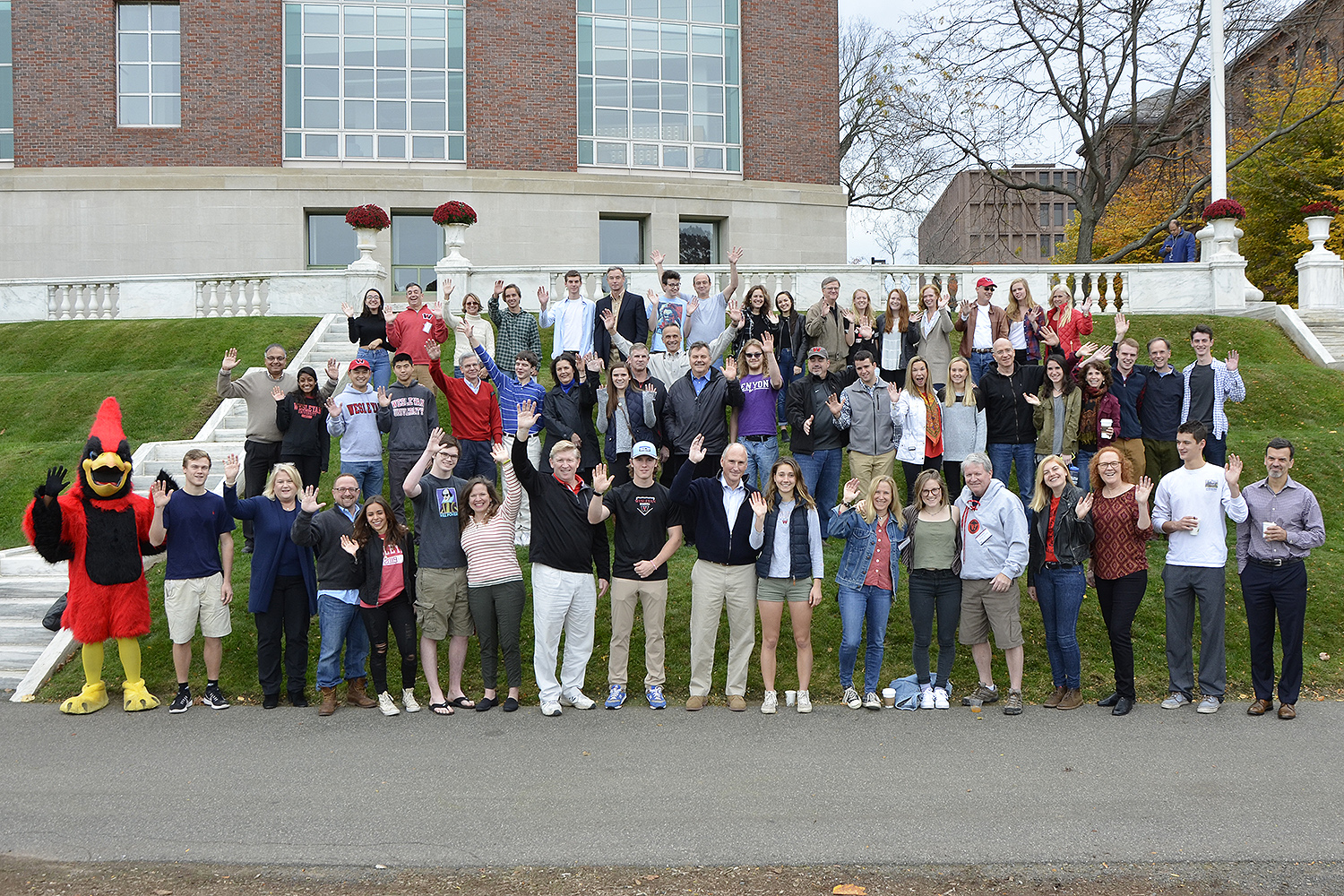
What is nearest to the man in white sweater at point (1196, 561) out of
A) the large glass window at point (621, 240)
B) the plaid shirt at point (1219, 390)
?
the plaid shirt at point (1219, 390)

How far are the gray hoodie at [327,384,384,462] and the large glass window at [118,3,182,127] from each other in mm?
20399

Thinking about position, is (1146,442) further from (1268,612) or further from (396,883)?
(396,883)

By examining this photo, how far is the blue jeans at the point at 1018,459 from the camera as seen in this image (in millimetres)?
10039

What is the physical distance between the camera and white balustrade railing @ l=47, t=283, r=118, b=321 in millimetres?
20219

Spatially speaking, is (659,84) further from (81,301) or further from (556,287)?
(81,301)

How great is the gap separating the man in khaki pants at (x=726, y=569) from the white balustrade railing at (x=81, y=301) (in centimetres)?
1716

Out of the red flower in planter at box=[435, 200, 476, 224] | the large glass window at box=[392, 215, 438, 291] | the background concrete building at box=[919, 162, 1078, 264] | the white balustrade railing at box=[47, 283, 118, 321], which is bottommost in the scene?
the white balustrade railing at box=[47, 283, 118, 321]

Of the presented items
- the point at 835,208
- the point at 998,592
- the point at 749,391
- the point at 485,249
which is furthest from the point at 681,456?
the point at 835,208

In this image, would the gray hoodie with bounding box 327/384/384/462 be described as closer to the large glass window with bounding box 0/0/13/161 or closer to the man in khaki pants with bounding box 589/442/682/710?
the man in khaki pants with bounding box 589/442/682/710

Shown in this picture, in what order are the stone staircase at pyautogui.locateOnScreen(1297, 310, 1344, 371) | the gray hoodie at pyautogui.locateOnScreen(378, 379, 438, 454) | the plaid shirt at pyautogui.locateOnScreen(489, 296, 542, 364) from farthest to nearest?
1. the stone staircase at pyautogui.locateOnScreen(1297, 310, 1344, 371)
2. the plaid shirt at pyautogui.locateOnScreen(489, 296, 542, 364)
3. the gray hoodie at pyautogui.locateOnScreen(378, 379, 438, 454)

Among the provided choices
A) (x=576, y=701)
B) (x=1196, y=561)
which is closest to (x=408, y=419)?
(x=576, y=701)

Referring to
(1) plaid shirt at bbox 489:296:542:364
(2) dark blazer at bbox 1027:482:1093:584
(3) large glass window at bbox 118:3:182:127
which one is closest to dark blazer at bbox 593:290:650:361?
(1) plaid shirt at bbox 489:296:542:364

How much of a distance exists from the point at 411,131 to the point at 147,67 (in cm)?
688

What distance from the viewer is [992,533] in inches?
303
